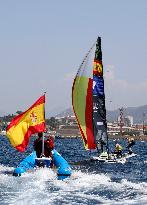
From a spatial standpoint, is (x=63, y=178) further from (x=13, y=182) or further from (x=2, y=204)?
(x=2, y=204)

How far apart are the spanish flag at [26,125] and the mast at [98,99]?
1079cm

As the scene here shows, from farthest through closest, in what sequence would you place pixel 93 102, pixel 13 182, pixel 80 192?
pixel 93 102
pixel 13 182
pixel 80 192

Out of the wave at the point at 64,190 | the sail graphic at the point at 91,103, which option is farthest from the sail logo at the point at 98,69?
the wave at the point at 64,190

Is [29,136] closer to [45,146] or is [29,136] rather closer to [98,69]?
[45,146]

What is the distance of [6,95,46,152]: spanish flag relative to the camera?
28828 mm

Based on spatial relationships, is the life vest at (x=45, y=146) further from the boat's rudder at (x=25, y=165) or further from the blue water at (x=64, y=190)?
the blue water at (x=64, y=190)

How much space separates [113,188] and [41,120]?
7303 millimetres

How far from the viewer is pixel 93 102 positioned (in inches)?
1634

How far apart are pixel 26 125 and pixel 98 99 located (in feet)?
42.8

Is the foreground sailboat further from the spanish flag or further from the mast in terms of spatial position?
the mast

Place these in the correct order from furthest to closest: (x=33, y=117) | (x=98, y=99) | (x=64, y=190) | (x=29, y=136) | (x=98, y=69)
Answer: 1. (x=98, y=99)
2. (x=98, y=69)
3. (x=33, y=117)
4. (x=29, y=136)
5. (x=64, y=190)

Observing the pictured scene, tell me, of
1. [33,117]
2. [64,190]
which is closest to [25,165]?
[33,117]

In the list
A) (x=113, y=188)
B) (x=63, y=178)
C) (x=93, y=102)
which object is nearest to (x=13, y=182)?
(x=63, y=178)

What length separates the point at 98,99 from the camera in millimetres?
42031
